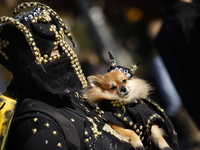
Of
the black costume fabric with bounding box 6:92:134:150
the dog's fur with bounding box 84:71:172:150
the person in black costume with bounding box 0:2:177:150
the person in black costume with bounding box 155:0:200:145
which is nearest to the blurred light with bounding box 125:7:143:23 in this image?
the person in black costume with bounding box 155:0:200:145

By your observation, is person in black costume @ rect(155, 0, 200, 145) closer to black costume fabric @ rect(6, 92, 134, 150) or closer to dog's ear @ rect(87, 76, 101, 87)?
dog's ear @ rect(87, 76, 101, 87)

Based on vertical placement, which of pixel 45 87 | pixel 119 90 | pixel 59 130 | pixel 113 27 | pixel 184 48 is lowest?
pixel 59 130

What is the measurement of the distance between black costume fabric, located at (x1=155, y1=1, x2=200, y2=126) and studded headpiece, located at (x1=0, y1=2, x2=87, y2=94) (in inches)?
58.6

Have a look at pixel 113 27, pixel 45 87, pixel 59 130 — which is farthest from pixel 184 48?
pixel 113 27

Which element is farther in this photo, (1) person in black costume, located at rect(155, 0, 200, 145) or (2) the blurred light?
(2) the blurred light

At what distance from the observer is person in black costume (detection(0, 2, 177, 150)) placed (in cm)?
294

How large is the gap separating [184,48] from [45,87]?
5.64ft

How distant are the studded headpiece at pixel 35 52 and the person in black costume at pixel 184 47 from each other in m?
1.49

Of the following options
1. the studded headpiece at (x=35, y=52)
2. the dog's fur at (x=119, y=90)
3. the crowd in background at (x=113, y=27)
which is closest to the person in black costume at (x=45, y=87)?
the studded headpiece at (x=35, y=52)

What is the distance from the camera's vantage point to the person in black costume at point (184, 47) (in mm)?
4316

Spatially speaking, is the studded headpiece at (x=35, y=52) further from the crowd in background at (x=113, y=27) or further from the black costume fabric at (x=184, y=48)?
the crowd in background at (x=113, y=27)

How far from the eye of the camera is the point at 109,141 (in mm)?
3186

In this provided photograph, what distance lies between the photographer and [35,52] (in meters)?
3.08

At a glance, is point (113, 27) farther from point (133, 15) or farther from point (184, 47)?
point (184, 47)
